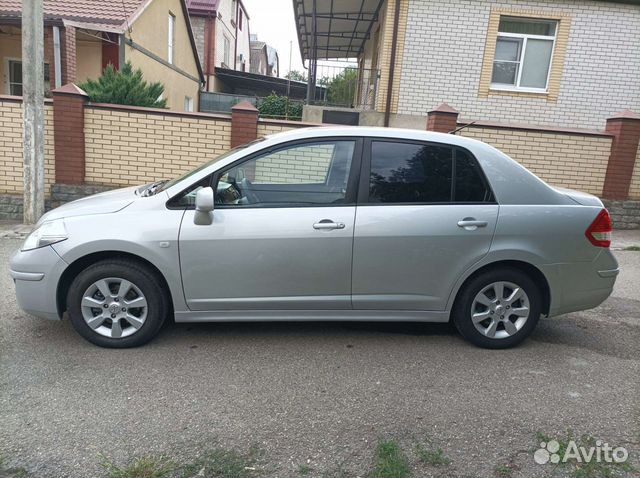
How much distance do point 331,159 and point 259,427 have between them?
2.05 m

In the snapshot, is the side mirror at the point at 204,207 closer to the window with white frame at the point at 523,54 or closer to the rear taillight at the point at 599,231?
the rear taillight at the point at 599,231

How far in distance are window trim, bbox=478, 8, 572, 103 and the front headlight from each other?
10568mm

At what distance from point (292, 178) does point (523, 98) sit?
994 centimetres

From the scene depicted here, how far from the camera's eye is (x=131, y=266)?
3.89m

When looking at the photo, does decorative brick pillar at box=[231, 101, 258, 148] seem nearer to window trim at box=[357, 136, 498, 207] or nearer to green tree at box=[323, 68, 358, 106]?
window trim at box=[357, 136, 498, 207]

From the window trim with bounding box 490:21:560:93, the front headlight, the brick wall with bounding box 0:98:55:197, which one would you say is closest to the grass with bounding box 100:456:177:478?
the front headlight

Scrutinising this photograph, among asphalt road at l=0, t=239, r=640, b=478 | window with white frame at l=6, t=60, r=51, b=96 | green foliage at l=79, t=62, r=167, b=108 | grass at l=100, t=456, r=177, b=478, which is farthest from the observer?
window with white frame at l=6, t=60, r=51, b=96

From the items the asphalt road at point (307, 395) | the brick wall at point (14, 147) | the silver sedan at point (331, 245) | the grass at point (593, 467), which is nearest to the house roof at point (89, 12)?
the brick wall at point (14, 147)

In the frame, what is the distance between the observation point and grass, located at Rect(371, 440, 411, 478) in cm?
266

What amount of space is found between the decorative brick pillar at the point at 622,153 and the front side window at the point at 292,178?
295 inches

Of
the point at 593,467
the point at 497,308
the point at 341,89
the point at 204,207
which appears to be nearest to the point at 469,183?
the point at 497,308

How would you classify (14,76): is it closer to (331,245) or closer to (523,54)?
(523,54)

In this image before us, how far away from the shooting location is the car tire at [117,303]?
3869 mm

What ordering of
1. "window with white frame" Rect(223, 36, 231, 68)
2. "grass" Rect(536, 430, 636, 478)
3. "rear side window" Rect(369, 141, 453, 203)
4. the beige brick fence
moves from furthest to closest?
"window with white frame" Rect(223, 36, 231, 68)
the beige brick fence
"rear side window" Rect(369, 141, 453, 203)
"grass" Rect(536, 430, 636, 478)
